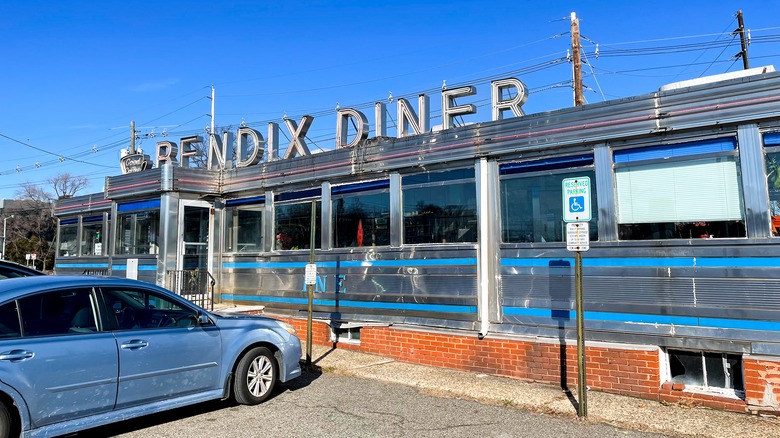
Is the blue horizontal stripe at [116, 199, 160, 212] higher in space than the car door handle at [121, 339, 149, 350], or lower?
higher

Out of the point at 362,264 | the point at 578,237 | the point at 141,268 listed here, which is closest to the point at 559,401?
the point at 578,237

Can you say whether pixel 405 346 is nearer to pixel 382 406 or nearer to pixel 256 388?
pixel 382 406

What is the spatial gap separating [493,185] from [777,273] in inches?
→ 146

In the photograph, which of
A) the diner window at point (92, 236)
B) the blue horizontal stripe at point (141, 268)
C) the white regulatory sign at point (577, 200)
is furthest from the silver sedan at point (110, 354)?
the diner window at point (92, 236)

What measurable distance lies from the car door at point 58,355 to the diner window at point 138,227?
8025 millimetres

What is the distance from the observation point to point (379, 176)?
32.8 ft

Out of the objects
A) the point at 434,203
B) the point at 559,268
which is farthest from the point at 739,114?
the point at 434,203

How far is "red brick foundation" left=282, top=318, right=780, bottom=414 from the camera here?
618cm

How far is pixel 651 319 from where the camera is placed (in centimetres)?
704

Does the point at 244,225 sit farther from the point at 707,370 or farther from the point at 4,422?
the point at 707,370

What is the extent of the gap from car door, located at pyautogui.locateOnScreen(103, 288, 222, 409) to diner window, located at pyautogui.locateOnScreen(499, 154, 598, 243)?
4406mm

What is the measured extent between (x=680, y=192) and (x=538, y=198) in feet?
6.01

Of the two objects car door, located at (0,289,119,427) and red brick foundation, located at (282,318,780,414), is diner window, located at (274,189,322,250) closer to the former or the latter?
red brick foundation, located at (282,318,780,414)

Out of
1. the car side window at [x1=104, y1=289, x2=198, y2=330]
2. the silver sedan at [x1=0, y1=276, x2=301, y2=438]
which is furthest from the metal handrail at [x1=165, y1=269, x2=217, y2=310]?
the car side window at [x1=104, y1=289, x2=198, y2=330]
